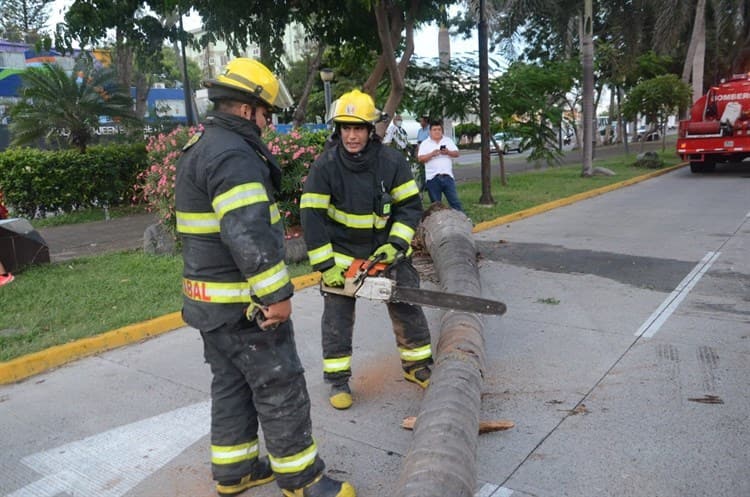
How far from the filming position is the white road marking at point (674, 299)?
462 centimetres

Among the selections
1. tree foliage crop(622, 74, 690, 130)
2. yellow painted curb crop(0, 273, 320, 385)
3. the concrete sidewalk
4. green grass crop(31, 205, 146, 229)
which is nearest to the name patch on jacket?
yellow painted curb crop(0, 273, 320, 385)

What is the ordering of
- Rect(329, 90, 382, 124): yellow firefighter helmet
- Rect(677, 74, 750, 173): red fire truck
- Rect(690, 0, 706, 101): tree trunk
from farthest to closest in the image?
Rect(690, 0, 706, 101): tree trunk
Rect(677, 74, 750, 173): red fire truck
Rect(329, 90, 382, 124): yellow firefighter helmet

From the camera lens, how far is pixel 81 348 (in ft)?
14.7

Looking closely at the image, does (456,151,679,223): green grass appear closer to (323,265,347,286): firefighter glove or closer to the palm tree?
(323,265,347,286): firefighter glove

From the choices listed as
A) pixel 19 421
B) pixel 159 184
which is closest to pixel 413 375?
pixel 19 421

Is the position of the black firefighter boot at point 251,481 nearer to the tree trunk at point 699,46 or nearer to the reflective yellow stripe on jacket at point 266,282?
the reflective yellow stripe on jacket at point 266,282

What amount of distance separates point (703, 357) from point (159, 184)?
20.1 feet

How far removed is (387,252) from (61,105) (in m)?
10.9

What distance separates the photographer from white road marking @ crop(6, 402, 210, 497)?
112 inches

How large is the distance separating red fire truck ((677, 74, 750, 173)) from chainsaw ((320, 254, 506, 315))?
14.9 meters

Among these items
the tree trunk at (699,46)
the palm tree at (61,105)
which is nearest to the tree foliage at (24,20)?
the palm tree at (61,105)

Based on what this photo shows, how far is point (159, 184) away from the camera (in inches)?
292

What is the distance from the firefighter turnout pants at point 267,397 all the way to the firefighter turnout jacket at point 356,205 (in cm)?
95

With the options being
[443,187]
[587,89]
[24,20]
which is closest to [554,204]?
[443,187]
